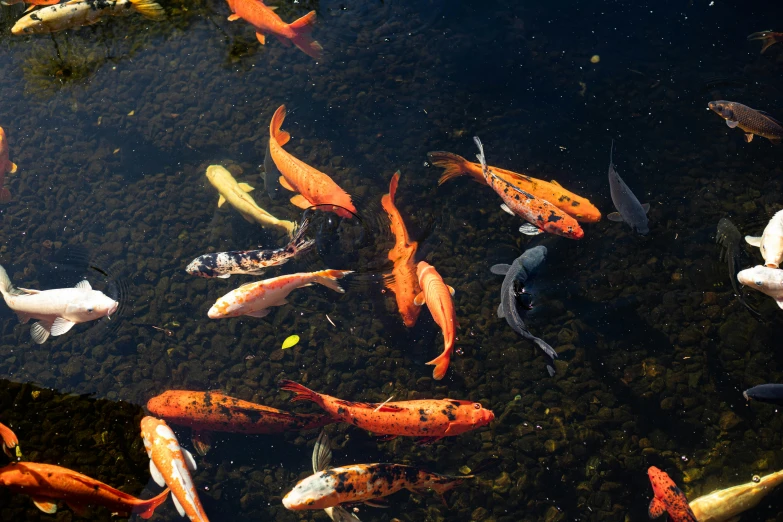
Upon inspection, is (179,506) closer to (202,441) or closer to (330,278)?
(202,441)

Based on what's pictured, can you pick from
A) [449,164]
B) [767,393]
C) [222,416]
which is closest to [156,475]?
[222,416]

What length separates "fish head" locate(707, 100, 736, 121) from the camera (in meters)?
5.07

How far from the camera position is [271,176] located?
5.45 metres

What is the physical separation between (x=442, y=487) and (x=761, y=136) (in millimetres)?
4510

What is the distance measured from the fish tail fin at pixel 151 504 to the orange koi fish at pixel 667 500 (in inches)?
141

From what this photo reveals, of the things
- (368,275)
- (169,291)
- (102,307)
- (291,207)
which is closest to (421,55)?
(291,207)

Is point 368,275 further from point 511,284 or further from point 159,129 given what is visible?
point 159,129

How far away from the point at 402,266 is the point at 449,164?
3.88 ft

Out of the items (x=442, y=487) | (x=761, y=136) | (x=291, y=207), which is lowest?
(x=442, y=487)

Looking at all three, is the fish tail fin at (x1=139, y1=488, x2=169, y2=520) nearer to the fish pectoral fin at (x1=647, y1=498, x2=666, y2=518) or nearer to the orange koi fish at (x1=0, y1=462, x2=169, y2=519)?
the orange koi fish at (x1=0, y1=462, x2=169, y2=519)

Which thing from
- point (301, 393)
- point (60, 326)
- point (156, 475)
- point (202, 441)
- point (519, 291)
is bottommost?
point (202, 441)

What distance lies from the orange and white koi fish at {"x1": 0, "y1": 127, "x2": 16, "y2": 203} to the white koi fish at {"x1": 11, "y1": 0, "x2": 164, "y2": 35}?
4.89 feet

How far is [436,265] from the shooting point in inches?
194

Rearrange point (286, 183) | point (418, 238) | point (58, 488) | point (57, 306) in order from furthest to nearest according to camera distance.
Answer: point (286, 183) < point (418, 238) < point (57, 306) < point (58, 488)
